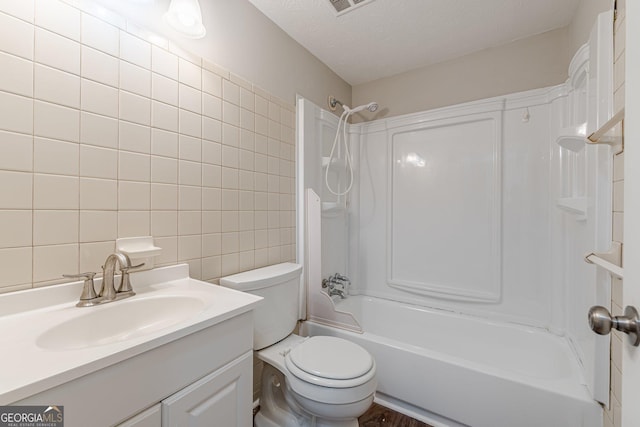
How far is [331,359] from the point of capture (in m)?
1.20

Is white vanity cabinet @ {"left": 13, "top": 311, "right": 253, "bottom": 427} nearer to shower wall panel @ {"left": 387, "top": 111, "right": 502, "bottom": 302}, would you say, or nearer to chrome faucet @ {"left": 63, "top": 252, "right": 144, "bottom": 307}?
chrome faucet @ {"left": 63, "top": 252, "right": 144, "bottom": 307}

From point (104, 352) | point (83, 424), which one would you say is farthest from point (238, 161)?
point (83, 424)

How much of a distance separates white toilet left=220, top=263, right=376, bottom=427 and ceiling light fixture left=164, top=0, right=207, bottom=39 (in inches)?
43.1

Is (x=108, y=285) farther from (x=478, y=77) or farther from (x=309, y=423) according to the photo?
(x=478, y=77)

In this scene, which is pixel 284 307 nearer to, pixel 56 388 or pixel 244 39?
pixel 56 388

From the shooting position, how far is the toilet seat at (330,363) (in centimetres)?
108

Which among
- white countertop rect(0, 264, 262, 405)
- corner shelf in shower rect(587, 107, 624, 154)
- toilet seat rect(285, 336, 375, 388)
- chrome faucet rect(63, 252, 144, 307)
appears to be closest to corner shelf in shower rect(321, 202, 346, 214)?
toilet seat rect(285, 336, 375, 388)

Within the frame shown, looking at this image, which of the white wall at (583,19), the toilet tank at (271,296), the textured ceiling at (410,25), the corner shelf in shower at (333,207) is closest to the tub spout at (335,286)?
the corner shelf in shower at (333,207)

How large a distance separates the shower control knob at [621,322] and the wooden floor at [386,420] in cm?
133

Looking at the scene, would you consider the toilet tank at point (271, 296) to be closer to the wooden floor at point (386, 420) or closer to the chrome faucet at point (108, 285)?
the chrome faucet at point (108, 285)

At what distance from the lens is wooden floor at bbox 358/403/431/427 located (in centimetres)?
144

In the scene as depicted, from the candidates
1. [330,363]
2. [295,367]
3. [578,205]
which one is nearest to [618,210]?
[578,205]

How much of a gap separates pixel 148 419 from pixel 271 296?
2.42 ft

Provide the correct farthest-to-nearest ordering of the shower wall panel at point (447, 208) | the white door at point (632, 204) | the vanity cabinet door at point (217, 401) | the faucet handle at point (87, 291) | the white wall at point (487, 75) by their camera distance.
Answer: the shower wall panel at point (447, 208)
the white wall at point (487, 75)
the faucet handle at point (87, 291)
the vanity cabinet door at point (217, 401)
the white door at point (632, 204)
